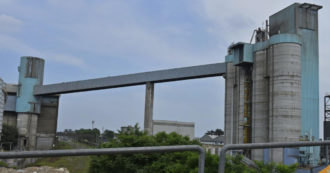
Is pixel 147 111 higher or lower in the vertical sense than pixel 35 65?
lower

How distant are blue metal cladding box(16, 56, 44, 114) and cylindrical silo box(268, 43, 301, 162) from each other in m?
35.7

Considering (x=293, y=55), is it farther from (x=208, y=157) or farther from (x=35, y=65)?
(x=35, y=65)

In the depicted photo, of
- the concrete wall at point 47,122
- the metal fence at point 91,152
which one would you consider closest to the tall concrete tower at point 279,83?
the metal fence at point 91,152

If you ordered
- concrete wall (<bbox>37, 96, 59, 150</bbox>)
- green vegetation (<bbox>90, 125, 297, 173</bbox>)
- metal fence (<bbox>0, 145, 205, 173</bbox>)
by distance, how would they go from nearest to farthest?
metal fence (<bbox>0, 145, 205, 173</bbox>), green vegetation (<bbox>90, 125, 297, 173</bbox>), concrete wall (<bbox>37, 96, 59, 150</bbox>)

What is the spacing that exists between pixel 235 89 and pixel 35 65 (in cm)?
3199

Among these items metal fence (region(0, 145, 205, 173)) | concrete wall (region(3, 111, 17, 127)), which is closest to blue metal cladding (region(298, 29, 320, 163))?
metal fence (region(0, 145, 205, 173))

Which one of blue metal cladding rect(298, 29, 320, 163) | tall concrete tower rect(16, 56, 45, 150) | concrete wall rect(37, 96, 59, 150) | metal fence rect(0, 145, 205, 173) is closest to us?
metal fence rect(0, 145, 205, 173)

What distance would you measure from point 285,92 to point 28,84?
123 ft

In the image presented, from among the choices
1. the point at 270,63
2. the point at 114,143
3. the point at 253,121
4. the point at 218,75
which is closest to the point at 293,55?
the point at 270,63

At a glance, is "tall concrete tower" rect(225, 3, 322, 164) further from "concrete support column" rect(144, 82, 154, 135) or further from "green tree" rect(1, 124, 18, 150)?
"green tree" rect(1, 124, 18, 150)

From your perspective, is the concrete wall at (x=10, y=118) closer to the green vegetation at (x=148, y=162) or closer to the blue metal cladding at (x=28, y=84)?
the blue metal cladding at (x=28, y=84)

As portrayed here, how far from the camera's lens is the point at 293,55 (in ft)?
89.4

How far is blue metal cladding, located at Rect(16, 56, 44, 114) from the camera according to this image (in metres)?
48.8

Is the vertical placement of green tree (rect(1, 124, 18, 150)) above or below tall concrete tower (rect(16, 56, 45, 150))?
below
